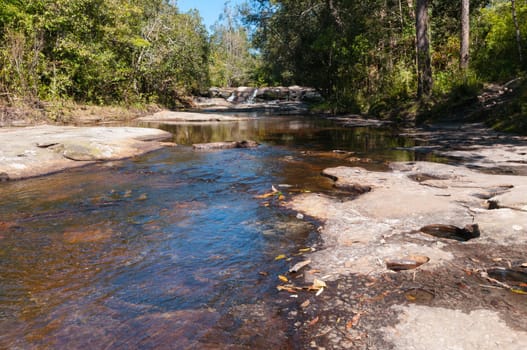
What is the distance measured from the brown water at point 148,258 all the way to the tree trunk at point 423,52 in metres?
10.7

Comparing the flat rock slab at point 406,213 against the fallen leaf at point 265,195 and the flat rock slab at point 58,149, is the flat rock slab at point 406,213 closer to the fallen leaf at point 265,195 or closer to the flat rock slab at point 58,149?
the fallen leaf at point 265,195

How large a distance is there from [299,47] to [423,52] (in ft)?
36.5

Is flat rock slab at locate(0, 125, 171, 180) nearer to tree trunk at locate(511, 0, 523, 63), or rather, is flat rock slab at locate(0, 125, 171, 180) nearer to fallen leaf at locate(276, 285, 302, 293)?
fallen leaf at locate(276, 285, 302, 293)

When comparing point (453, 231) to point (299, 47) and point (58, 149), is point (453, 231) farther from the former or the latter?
point (299, 47)

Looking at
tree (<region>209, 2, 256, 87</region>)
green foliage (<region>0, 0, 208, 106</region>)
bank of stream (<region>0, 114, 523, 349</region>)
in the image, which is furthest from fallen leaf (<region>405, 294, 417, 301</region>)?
tree (<region>209, 2, 256, 87</region>)

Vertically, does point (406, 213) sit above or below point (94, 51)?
below

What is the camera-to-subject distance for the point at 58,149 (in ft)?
31.0

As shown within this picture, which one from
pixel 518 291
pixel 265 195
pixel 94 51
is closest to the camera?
pixel 518 291

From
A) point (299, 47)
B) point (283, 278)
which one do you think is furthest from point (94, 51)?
point (283, 278)

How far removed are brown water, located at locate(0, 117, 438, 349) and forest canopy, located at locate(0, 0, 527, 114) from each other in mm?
11433

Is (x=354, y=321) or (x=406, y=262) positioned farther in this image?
(x=406, y=262)

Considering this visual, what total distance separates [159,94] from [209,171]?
2400 cm

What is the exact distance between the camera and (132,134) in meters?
12.6

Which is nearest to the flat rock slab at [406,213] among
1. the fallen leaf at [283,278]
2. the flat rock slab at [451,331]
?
the fallen leaf at [283,278]
